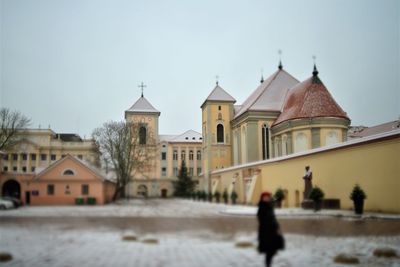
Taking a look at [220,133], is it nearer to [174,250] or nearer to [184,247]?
[184,247]

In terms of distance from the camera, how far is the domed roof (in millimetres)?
45500

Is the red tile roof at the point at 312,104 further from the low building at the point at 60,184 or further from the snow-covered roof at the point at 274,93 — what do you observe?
the low building at the point at 60,184

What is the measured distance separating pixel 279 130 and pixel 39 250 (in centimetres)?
4260

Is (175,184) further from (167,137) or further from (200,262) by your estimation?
(200,262)

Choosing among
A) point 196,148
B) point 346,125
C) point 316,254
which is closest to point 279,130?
point 346,125

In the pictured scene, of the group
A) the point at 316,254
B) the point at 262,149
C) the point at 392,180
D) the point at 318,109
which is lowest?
the point at 316,254

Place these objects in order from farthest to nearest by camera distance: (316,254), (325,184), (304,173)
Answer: (304,173) → (325,184) → (316,254)

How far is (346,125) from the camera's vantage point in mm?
45719

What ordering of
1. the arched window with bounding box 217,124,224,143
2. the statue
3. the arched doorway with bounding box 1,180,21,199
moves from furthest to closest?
the arched window with bounding box 217,124,224,143 < the arched doorway with bounding box 1,180,21,199 < the statue

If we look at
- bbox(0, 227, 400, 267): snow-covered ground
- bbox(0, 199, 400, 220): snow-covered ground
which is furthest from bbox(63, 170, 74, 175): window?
bbox(0, 227, 400, 267): snow-covered ground

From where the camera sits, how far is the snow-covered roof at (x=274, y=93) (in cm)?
5478

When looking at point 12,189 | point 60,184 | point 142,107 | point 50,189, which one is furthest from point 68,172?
point 142,107

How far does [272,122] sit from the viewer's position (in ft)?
177

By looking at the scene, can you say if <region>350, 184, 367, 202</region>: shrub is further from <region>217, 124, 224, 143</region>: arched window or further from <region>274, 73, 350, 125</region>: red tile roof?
<region>217, 124, 224, 143</region>: arched window
